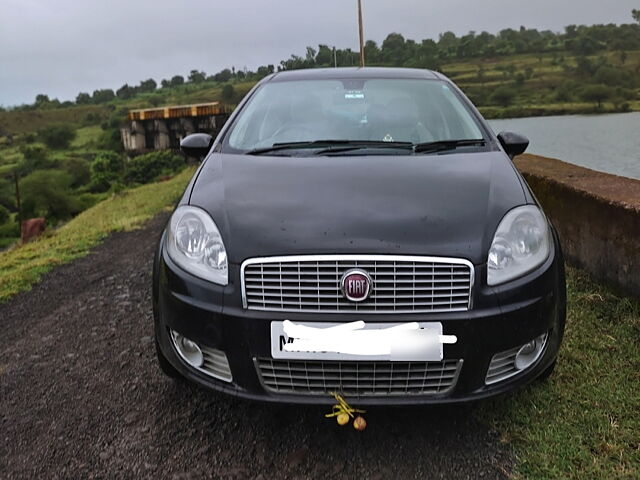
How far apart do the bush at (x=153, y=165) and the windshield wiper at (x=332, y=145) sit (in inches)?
1821

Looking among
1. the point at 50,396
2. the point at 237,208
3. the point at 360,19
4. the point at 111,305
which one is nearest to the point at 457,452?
the point at 237,208

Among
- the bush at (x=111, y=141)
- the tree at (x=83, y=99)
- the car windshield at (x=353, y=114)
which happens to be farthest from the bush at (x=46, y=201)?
the tree at (x=83, y=99)

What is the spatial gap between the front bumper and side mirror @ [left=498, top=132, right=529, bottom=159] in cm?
108

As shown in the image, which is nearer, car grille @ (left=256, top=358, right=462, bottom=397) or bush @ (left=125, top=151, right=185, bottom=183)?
car grille @ (left=256, top=358, right=462, bottom=397)

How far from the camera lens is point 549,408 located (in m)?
2.34

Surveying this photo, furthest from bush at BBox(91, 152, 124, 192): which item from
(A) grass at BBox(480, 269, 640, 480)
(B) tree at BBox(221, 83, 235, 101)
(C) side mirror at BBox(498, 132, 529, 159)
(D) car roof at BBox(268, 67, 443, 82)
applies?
(A) grass at BBox(480, 269, 640, 480)

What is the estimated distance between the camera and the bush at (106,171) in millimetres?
62938

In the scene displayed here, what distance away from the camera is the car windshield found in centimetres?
293

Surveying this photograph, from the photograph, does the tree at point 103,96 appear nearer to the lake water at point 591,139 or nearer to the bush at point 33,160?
the bush at point 33,160

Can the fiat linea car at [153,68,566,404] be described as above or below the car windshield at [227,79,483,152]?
below

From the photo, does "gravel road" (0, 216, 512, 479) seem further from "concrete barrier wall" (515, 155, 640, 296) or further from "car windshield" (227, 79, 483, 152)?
"concrete barrier wall" (515, 155, 640, 296)

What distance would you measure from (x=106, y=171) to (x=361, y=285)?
67334 millimetres

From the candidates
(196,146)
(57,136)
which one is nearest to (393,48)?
(196,146)

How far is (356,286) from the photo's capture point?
6.16 feet
